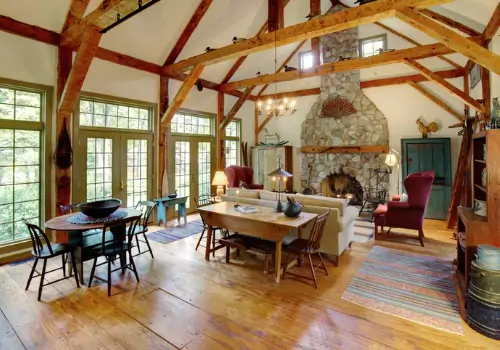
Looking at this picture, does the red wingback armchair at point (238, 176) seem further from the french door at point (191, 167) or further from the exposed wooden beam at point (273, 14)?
the exposed wooden beam at point (273, 14)

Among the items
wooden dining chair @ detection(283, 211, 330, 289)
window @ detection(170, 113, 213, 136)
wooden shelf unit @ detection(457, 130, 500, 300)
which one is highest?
window @ detection(170, 113, 213, 136)

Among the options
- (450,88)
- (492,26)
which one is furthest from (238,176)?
(492,26)

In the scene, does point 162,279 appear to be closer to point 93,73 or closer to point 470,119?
point 93,73

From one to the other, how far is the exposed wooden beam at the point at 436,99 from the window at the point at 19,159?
25.4ft

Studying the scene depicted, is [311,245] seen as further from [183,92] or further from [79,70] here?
[79,70]

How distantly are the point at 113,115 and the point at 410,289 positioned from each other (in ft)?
18.6

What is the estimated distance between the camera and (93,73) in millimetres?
4914

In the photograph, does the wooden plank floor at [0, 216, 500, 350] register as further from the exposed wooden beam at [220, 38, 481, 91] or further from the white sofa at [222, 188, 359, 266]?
the exposed wooden beam at [220, 38, 481, 91]

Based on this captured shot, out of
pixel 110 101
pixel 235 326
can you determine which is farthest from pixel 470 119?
pixel 110 101

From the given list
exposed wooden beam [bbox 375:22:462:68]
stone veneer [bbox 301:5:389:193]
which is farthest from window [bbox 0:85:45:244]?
exposed wooden beam [bbox 375:22:462:68]

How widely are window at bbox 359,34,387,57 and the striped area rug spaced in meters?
5.38

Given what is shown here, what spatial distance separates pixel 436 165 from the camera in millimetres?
6246

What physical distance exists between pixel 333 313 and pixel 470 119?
5021 millimetres

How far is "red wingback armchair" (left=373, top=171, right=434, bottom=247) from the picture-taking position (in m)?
4.46
